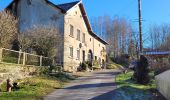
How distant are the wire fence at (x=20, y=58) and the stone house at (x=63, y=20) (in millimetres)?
7942

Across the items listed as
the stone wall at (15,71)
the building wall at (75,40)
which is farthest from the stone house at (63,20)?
the stone wall at (15,71)

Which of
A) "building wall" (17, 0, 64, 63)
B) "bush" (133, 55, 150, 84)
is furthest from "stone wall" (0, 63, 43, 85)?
"building wall" (17, 0, 64, 63)

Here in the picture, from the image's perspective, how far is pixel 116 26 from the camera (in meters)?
82.4

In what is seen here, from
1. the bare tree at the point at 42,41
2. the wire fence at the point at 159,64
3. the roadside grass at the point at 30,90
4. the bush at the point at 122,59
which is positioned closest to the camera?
the roadside grass at the point at 30,90

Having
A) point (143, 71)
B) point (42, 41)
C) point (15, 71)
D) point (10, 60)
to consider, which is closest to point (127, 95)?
point (143, 71)

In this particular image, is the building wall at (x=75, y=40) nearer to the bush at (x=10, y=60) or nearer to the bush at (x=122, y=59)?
the bush at (x=10, y=60)

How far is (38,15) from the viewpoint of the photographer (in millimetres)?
38344

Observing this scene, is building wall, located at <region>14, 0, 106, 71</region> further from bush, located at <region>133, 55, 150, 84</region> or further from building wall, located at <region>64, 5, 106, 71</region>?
bush, located at <region>133, 55, 150, 84</region>

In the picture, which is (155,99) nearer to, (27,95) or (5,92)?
(27,95)

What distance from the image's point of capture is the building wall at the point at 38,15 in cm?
3738

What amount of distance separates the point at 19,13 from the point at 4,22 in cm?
1314

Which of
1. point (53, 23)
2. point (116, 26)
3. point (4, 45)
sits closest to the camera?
point (4, 45)

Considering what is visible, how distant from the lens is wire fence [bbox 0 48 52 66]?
68.2 ft

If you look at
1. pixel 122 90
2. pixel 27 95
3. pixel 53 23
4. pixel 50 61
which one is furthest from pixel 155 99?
pixel 53 23
